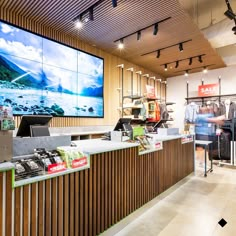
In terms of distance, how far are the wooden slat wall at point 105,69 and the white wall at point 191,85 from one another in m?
2.11

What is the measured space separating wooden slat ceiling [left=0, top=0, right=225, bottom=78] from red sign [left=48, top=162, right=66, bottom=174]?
3.27 m

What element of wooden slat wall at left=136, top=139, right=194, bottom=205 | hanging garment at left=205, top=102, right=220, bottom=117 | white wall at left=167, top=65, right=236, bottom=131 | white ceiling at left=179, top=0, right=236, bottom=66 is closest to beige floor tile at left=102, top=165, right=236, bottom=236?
wooden slat wall at left=136, top=139, right=194, bottom=205

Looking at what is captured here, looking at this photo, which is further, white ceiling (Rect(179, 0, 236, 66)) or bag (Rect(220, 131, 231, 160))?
bag (Rect(220, 131, 231, 160))

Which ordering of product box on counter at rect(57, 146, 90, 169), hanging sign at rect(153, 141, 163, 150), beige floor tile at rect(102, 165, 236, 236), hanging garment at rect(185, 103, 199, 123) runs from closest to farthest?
product box on counter at rect(57, 146, 90, 169) < beige floor tile at rect(102, 165, 236, 236) < hanging sign at rect(153, 141, 163, 150) < hanging garment at rect(185, 103, 199, 123)

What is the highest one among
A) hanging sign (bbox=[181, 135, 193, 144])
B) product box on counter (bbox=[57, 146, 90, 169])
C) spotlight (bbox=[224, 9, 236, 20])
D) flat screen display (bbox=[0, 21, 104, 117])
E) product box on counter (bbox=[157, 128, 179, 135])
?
spotlight (bbox=[224, 9, 236, 20])

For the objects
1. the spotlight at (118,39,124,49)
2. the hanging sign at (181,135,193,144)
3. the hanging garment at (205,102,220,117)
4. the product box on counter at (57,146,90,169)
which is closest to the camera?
the product box on counter at (57,146,90,169)

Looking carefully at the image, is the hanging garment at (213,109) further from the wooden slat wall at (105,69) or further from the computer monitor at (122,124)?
the computer monitor at (122,124)

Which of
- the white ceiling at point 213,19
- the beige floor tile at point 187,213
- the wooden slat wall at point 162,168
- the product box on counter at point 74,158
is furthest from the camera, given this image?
the white ceiling at point 213,19

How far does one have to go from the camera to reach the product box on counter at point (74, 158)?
6.35ft

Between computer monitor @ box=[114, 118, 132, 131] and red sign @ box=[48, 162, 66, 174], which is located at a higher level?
computer monitor @ box=[114, 118, 132, 131]

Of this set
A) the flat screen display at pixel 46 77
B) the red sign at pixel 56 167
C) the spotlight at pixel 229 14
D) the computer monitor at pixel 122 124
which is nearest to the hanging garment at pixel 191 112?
the flat screen display at pixel 46 77

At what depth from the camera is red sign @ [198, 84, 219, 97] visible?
799cm

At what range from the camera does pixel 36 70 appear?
15.2ft

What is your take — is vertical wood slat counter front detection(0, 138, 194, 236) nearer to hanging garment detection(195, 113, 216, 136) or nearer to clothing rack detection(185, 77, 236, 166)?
clothing rack detection(185, 77, 236, 166)
